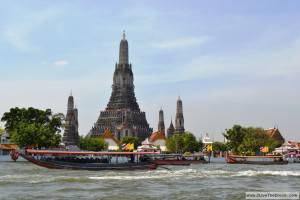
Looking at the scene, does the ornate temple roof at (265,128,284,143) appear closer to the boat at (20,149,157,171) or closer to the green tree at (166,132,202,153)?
the green tree at (166,132,202,153)

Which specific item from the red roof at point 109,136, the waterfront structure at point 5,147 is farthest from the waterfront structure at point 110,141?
the waterfront structure at point 5,147

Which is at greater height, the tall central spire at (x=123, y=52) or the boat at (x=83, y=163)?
the tall central spire at (x=123, y=52)

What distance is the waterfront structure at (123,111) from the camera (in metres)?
186

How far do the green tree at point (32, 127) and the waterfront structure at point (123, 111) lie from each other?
9050 centimetres

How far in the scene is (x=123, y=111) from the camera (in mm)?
186750

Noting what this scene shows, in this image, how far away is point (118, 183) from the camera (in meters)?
38.7

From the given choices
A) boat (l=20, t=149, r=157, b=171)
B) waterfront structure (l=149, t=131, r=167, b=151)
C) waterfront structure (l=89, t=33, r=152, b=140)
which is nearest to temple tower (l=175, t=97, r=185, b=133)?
waterfront structure (l=89, t=33, r=152, b=140)

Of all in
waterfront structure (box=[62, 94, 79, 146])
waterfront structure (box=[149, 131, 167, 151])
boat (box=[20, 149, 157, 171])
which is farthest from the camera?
waterfront structure (box=[62, 94, 79, 146])

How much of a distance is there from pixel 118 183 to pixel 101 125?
156780mm

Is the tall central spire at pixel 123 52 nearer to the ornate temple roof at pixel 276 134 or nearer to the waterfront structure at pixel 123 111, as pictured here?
the waterfront structure at pixel 123 111

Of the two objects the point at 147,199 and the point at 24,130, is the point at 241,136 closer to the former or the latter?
the point at 24,130

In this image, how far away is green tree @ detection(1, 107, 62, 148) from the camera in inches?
3329

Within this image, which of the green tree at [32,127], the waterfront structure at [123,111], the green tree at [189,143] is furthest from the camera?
the waterfront structure at [123,111]

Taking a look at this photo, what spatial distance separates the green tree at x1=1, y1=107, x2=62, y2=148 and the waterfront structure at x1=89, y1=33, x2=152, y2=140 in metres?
90.5
